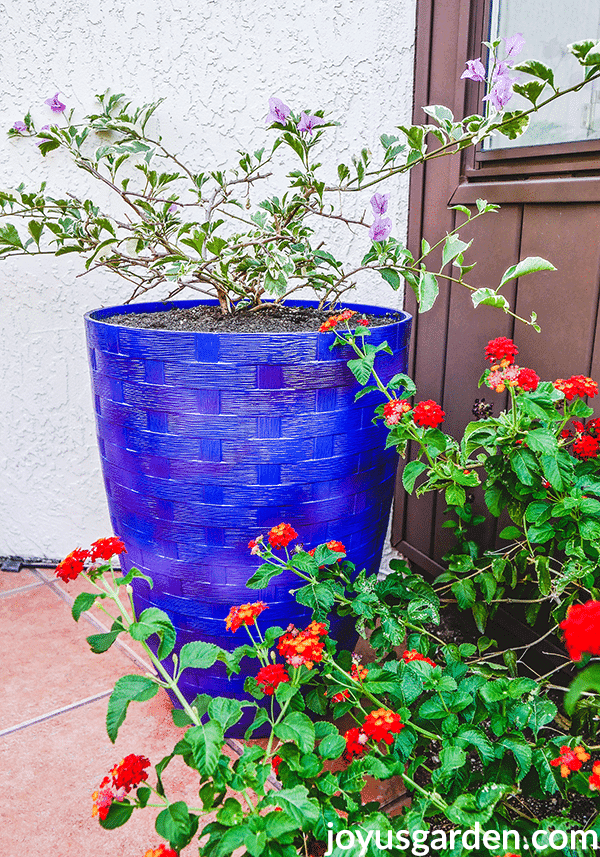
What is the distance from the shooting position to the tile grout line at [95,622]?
4.51 feet

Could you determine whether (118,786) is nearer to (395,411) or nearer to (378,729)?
(378,729)

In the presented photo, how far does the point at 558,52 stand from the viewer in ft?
3.83

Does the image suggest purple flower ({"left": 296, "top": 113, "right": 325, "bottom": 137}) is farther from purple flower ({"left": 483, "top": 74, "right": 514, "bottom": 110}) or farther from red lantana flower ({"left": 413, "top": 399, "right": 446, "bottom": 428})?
red lantana flower ({"left": 413, "top": 399, "right": 446, "bottom": 428})

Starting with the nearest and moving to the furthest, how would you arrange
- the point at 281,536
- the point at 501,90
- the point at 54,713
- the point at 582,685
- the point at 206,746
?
the point at 582,685
the point at 206,746
the point at 281,536
the point at 501,90
the point at 54,713

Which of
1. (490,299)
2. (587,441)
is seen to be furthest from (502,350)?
(587,441)

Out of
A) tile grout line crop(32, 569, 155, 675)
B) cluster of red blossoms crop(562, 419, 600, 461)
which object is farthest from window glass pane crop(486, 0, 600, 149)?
tile grout line crop(32, 569, 155, 675)

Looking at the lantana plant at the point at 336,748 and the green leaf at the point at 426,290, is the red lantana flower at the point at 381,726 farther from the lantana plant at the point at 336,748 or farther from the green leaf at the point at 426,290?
the green leaf at the point at 426,290

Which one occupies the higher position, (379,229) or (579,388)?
(379,229)

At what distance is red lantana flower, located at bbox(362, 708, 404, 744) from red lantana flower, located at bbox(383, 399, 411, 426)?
0.39m

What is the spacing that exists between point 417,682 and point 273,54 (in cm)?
134

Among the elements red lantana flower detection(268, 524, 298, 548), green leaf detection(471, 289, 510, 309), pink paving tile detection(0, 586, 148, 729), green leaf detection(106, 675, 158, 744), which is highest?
green leaf detection(471, 289, 510, 309)

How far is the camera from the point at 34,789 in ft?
3.46

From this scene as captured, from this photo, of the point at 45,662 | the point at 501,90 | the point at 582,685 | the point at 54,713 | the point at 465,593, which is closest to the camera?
the point at 582,685
